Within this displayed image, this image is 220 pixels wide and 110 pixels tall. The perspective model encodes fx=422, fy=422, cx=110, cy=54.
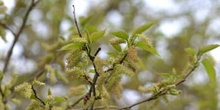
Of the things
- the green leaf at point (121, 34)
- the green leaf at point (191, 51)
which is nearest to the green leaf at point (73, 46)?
the green leaf at point (121, 34)

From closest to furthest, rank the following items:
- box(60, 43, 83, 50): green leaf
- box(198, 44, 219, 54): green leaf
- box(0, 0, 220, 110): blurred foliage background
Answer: box(60, 43, 83, 50): green leaf → box(198, 44, 219, 54): green leaf → box(0, 0, 220, 110): blurred foliage background

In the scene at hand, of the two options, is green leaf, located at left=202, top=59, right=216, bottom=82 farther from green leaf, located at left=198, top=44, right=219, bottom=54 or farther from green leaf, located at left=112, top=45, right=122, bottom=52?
green leaf, located at left=112, top=45, right=122, bottom=52

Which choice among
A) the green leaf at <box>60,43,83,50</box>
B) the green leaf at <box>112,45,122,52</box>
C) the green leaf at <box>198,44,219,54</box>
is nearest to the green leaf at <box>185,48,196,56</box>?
the green leaf at <box>198,44,219,54</box>

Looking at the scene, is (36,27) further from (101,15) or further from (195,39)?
(195,39)

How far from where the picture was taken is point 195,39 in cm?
317

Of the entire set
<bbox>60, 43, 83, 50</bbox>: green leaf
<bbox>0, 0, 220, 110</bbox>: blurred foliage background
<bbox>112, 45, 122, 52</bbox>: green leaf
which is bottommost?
<bbox>0, 0, 220, 110</bbox>: blurred foliage background

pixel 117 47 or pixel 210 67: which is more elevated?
pixel 117 47

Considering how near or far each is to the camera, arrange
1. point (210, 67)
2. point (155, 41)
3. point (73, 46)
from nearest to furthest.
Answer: point (73, 46) < point (210, 67) < point (155, 41)

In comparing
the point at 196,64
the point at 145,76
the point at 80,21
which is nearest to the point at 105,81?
the point at 196,64

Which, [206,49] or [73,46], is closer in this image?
[73,46]

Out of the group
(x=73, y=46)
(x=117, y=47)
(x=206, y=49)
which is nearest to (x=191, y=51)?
(x=206, y=49)

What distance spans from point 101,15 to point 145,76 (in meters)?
0.83

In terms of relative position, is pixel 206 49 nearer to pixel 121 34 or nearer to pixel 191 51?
pixel 191 51

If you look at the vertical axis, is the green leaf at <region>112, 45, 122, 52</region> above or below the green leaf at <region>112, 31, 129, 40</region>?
below
